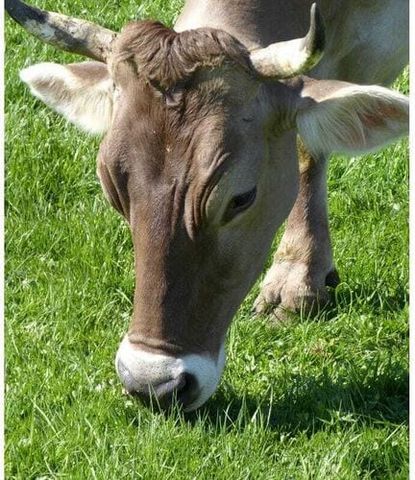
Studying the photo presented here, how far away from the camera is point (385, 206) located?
25.7 ft

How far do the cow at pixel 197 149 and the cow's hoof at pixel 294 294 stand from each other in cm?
115

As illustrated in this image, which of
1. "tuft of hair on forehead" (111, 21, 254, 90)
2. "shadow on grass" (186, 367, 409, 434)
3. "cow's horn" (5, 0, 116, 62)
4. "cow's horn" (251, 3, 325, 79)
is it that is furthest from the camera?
"shadow on grass" (186, 367, 409, 434)

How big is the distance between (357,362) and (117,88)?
6.22 feet

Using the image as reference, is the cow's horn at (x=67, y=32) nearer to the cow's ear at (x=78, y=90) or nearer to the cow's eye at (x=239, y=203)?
the cow's ear at (x=78, y=90)

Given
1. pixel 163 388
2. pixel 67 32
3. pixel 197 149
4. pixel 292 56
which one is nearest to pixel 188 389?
pixel 163 388

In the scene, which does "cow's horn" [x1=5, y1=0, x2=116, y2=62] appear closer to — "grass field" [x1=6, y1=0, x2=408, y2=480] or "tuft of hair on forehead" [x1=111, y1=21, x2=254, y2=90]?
"tuft of hair on forehead" [x1=111, y1=21, x2=254, y2=90]

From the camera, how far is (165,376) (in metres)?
5.42

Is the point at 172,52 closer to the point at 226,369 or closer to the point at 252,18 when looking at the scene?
the point at 252,18

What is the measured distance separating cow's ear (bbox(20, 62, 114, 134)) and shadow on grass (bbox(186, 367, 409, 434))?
55.2 inches

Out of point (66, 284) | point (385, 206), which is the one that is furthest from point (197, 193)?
point (385, 206)

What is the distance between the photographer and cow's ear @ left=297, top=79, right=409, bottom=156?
547cm

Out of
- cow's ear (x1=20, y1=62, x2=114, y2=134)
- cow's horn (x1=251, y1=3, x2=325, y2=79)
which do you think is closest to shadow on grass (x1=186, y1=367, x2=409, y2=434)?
cow's ear (x1=20, y1=62, x2=114, y2=134)

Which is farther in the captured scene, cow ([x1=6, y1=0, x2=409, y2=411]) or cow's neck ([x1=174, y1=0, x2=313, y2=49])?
cow's neck ([x1=174, y1=0, x2=313, y2=49])

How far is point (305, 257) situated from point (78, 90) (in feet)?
5.80
